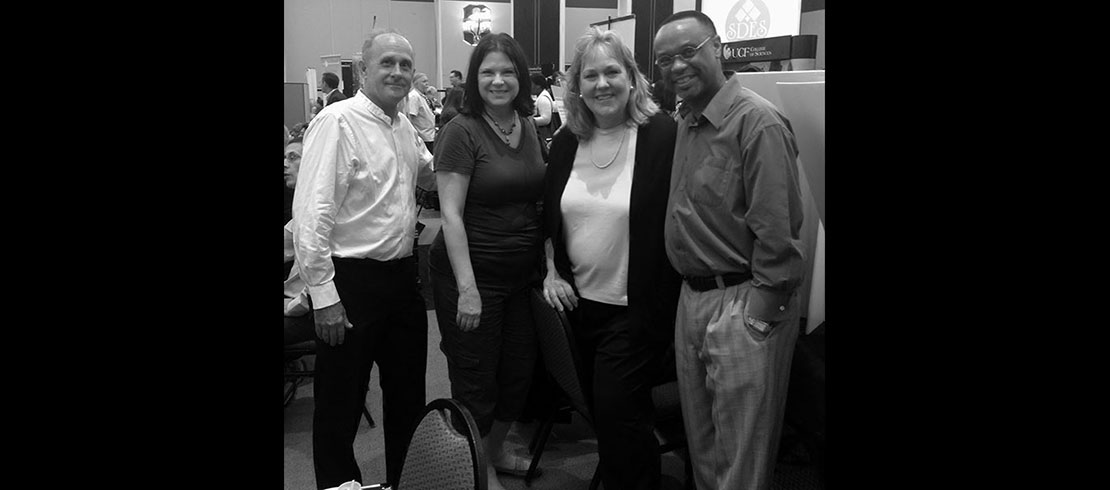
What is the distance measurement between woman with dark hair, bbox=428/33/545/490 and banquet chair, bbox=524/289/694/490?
3.7 inches

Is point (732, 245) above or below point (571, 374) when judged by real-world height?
above

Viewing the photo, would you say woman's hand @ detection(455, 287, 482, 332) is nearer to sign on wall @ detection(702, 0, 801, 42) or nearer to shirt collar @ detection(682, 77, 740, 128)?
shirt collar @ detection(682, 77, 740, 128)

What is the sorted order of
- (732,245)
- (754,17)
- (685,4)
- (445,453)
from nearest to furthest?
1. (445,453)
2. (732,245)
3. (754,17)
4. (685,4)

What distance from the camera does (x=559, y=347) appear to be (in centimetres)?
226

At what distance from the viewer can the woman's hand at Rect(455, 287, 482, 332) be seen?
2277 mm

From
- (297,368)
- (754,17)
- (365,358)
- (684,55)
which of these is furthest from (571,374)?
(754,17)

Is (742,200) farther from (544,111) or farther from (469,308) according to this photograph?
(544,111)

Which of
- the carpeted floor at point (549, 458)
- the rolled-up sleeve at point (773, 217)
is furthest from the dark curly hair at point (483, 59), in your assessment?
the carpeted floor at point (549, 458)

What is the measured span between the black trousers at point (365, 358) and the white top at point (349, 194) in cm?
6

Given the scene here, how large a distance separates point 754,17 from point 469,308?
5359mm

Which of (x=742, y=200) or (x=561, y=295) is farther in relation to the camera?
(x=561, y=295)

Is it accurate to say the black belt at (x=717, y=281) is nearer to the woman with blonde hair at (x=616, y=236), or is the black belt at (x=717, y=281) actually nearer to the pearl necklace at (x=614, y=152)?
the woman with blonde hair at (x=616, y=236)
